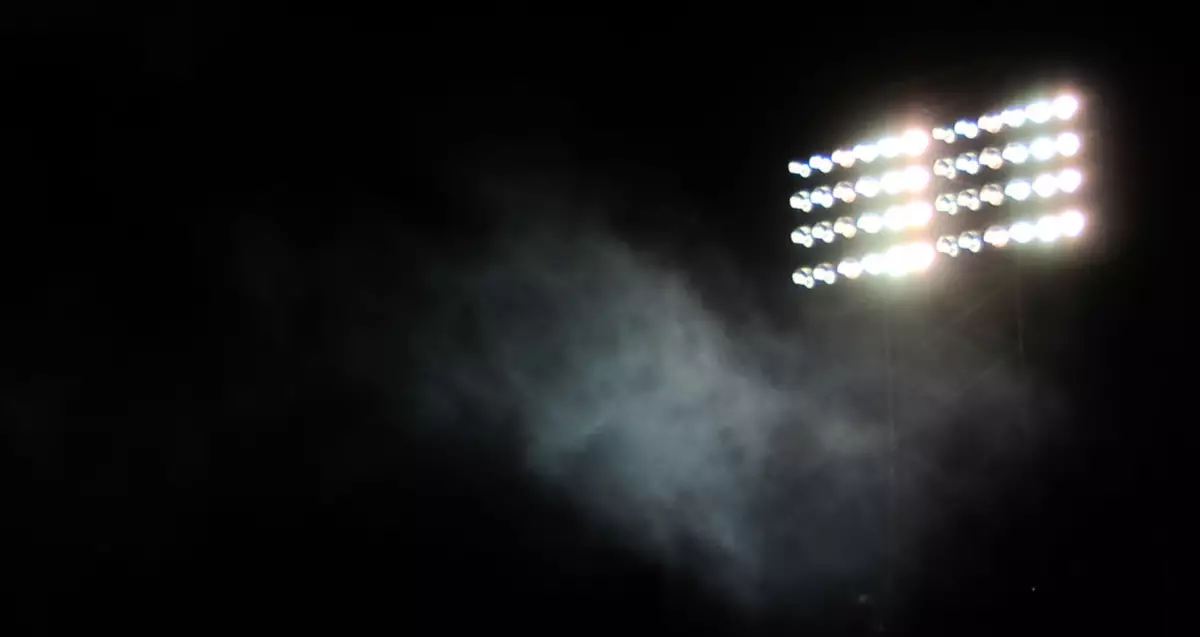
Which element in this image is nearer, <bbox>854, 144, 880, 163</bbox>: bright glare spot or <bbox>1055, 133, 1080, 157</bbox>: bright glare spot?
<bbox>1055, 133, 1080, 157</bbox>: bright glare spot

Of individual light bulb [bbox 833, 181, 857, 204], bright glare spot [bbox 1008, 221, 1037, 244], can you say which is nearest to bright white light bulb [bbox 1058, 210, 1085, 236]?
bright glare spot [bbox 1008, 221, 1037, 244]

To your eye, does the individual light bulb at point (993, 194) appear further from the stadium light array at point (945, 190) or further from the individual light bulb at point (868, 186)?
the individual light bulb at point (868, 186)

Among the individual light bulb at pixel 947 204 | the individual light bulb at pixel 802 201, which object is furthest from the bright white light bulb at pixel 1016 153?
the individual light bulb at pixel 802 201

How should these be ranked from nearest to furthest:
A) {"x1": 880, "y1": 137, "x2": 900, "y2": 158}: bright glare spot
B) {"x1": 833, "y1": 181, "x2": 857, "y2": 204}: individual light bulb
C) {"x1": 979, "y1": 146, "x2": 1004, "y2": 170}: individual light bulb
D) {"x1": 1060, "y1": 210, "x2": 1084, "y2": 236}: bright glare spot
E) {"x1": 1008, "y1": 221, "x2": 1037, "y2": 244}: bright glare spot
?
1. {"x1": 1060, "y1": 210, "x2": 1084, "y2": 236}: bright glare spot
2. {"x1": 1008, "y1": 221, "x2": 1037, "y2": 244}: bright glare spot
3. {"x1": 979, "y1": 146, "x2": 1004, "y2": 170}: individual light bulb
4. {"x1": 880, "y1": 137, "x2": 900, "y2": 158}: bright glare spot
5. {"x1": 833, "y1": 181, "x2": 857, "y2": 204}: individual light bulb

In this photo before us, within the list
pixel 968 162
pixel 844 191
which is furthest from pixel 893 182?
pixel 968 162

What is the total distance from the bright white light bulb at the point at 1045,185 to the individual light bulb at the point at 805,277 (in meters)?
0.95

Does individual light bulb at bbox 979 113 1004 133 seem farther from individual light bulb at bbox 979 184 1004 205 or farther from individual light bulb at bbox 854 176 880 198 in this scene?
individual light bulb at bbox 854 176 880 198

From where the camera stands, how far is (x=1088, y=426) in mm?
3967

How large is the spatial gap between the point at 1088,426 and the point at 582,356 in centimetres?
220

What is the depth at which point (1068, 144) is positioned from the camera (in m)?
4.01

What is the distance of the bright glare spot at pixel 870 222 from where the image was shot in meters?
4.41

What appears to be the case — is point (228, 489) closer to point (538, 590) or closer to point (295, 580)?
point (295, 580)

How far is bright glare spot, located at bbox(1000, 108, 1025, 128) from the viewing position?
409cm

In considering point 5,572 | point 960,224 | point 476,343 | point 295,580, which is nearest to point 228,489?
point 295,580
